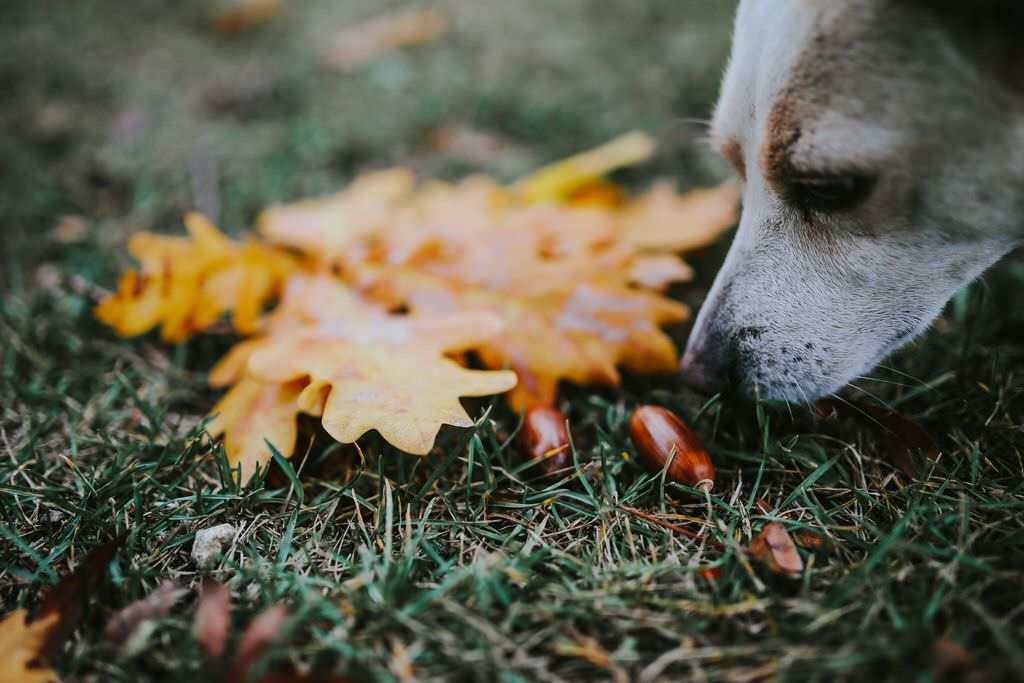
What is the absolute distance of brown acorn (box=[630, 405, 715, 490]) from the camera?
1.43m

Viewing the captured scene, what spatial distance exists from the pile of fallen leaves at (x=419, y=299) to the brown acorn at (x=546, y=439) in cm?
5

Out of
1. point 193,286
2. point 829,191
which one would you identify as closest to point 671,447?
point 829,191

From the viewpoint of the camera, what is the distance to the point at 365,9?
428 centimetres

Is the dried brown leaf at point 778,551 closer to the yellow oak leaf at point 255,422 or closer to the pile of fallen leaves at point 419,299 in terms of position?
the pile of fallen leaves at point 419,299

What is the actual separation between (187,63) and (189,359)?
2421 millimetres

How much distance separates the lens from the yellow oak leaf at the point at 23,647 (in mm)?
1076

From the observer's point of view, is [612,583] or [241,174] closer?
[612,583]

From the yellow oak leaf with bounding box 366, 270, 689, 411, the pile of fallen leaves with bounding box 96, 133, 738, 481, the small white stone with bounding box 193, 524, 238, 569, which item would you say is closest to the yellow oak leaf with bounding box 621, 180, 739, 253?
the pile of fallen leaves with bounding box 96, 133, 738, 481

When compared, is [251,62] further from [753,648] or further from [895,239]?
[753,648]

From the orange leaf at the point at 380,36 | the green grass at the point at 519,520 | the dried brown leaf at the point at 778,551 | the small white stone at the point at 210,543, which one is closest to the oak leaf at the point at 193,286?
the green grass at the point at 519,520

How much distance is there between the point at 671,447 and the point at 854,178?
619mm

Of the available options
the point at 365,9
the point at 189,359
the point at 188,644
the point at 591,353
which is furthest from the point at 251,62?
the point at 188,644

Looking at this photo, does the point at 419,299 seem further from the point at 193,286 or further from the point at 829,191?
the point at 829,191

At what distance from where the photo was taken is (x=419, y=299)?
1.84 metres
